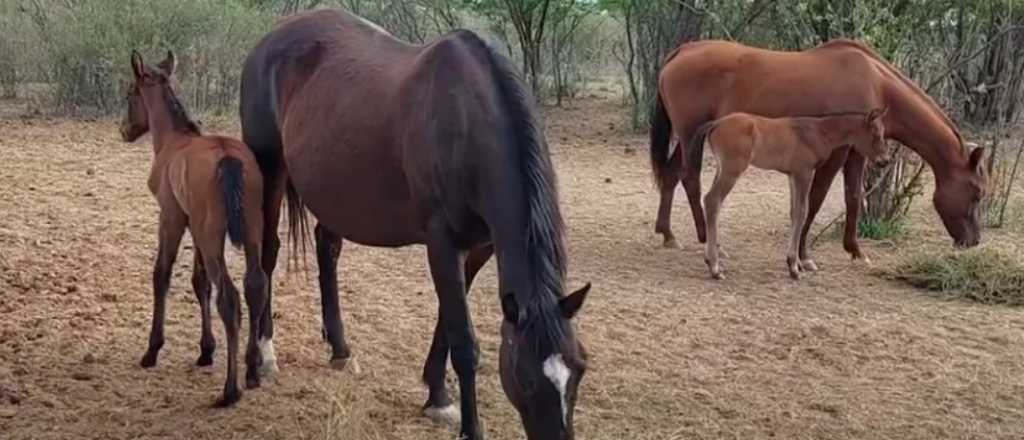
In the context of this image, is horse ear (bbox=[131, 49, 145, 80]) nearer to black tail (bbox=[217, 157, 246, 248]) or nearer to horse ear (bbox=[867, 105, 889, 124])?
black tail (bbox=[217, 157, 246, 248])

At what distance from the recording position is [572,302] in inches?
120

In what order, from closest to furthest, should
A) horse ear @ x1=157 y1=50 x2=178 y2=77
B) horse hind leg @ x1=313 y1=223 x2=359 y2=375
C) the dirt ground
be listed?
1. the dirt ground
2. horse hind leg @ x1=313 y1=223 x2=359 y2=375
3. horse ear @ x1=157 y1=50 x2=178 y2=77

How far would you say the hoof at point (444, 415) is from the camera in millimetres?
4352

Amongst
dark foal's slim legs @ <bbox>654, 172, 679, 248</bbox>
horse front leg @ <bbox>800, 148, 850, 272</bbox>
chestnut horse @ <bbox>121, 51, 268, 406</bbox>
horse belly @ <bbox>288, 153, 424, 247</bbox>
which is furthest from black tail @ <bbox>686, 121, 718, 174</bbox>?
chestnut horse @ <bbox>121, 51, 268, 406</bbox>

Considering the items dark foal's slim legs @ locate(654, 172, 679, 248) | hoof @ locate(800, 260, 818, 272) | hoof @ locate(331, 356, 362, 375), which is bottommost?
hoof @ locate(800, 260, 818, 272)

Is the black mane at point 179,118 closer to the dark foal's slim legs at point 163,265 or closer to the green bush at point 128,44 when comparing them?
the dark foal's slim legs at point 163,265

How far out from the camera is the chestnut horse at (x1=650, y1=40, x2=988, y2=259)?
7.28m

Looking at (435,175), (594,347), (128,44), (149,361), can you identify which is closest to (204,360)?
(149,361)

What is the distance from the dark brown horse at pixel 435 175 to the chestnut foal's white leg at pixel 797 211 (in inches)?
130

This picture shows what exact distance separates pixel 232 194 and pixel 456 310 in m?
1.14

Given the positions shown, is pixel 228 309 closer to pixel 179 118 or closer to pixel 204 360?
pixel 204 360

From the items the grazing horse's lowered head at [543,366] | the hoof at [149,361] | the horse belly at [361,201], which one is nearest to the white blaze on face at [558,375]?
the grazing horse's lowered head at [543,366]

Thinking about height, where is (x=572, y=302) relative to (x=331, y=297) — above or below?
above

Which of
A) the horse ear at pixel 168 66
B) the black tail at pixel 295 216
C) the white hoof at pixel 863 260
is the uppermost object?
the horse ear at pixel 168 66
